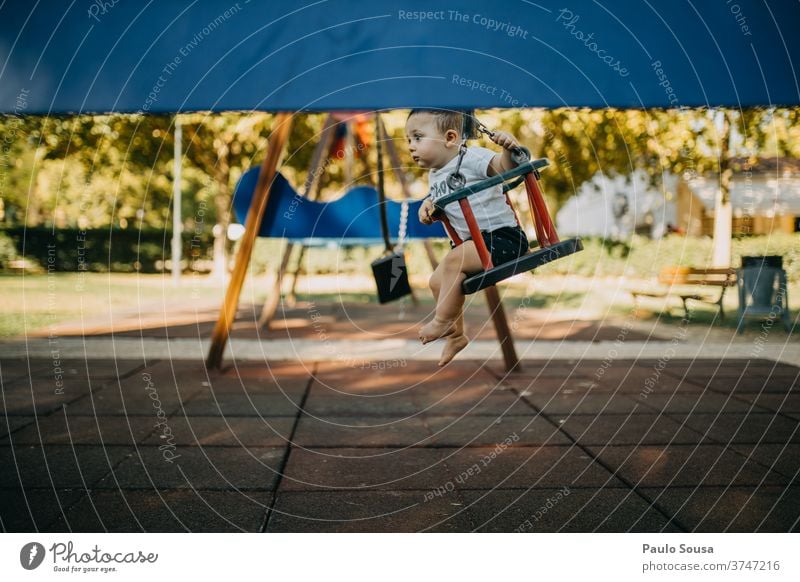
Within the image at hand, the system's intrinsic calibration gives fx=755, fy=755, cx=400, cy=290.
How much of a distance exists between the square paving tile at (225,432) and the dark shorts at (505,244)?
12.4 ft

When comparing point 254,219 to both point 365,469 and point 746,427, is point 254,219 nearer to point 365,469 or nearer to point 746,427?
point 365,469

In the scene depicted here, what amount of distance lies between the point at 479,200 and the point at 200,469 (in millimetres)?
3358

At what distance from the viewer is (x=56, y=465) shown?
4910mm

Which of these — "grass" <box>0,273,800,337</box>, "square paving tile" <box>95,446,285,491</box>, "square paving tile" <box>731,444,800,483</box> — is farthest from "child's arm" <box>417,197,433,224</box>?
"grass" <box>0,273,800,337</box>

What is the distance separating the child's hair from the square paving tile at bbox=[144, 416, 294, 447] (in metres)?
3.87

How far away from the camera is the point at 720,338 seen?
12742 mm

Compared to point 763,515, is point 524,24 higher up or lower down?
higher up

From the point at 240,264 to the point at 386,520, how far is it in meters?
4.51

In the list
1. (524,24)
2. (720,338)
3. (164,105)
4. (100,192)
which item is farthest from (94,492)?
(100,192)

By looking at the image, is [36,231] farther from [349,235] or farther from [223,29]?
[223,29]

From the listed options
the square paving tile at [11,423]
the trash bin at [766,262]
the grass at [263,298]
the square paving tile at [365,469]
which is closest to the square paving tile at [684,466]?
the square paving tile at [365,469]

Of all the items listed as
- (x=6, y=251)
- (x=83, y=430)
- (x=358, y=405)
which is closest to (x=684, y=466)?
(x=358, y=405)

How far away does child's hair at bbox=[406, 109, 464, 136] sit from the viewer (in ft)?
7.54

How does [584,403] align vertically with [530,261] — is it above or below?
below
